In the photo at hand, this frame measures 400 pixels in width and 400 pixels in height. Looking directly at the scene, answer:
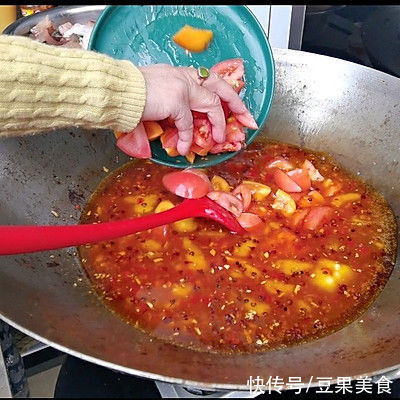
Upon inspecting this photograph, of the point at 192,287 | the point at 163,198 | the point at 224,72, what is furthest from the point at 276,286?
the point at 224,72

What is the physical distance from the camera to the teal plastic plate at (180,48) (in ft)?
5.24

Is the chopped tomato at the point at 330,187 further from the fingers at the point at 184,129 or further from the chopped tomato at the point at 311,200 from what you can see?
the fingers at the point at 184,129

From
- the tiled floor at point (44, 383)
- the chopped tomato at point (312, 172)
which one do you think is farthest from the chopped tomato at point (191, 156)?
the tiled floor at point (44, 383)

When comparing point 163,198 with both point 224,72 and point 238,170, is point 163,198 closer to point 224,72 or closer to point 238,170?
point 238,170

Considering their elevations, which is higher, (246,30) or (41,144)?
(246,30)

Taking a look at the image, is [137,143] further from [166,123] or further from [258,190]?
[258,190]

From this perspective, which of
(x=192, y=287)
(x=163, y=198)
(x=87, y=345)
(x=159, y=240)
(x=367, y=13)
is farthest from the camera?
(x=367, y=13)

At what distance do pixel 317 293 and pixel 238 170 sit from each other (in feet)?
1.83

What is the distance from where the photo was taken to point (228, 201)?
1625 millimetres

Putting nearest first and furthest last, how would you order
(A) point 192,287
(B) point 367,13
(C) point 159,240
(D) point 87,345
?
(D) point 87,345
(A) point 192,287
(C) point 159,240
(B) point 367,13

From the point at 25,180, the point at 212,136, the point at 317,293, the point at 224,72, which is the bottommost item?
the point at 317,293

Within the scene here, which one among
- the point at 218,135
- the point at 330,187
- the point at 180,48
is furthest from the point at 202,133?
the point at 330,187

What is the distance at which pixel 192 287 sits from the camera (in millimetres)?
1426

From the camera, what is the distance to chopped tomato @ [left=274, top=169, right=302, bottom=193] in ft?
5.68
